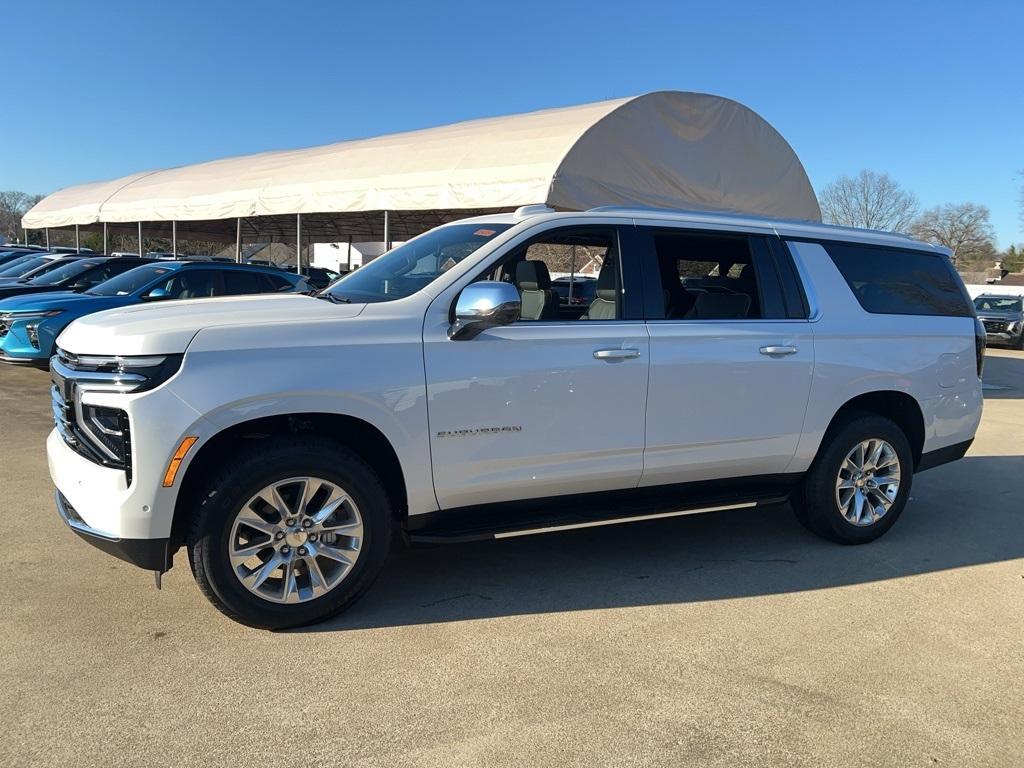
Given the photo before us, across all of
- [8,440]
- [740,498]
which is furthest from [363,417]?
[8,440]

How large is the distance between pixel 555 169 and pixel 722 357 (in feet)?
28.7

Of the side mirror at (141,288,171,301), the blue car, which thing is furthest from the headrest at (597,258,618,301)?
the side mirror at (141,288,171,301)

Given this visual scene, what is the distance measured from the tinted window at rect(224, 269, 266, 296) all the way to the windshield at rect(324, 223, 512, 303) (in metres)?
6.62

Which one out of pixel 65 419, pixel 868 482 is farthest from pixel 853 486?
pixel 65 419

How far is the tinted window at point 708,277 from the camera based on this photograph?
14.7ft

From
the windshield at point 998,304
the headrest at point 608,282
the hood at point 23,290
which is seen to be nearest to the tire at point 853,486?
the headrest at point 608,282

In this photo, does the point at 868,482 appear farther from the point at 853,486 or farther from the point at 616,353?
the point at 616,353

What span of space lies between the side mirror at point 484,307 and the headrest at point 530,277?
0.76 meters

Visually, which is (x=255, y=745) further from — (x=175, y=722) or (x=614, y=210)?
(x=614, y=210)

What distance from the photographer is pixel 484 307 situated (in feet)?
11.6

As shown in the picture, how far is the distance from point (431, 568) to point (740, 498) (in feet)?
6.04

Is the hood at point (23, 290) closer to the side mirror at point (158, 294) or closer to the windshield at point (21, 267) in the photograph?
the side mirror at point (158, 294)

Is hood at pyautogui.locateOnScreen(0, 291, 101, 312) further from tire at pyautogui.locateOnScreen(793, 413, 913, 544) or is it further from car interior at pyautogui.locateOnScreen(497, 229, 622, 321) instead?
tire at pyautogui.locateOnScreen(793, 413, 913, 544)

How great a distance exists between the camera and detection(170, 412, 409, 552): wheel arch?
3396mm
